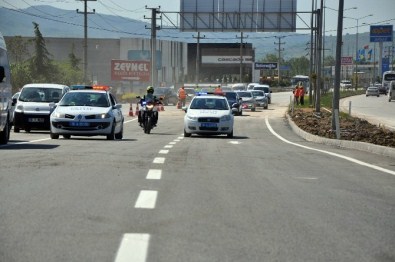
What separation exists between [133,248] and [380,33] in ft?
466

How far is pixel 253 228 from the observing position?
859 centimetres

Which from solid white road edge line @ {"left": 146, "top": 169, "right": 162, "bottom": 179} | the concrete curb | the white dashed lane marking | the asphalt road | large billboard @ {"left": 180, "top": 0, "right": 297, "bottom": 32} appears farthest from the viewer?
large billboard @ {"left": 180, "top": 0, "right": 297, "bottom": 32}

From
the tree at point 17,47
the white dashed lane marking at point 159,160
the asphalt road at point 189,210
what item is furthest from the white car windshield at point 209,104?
the tree at point 17,47

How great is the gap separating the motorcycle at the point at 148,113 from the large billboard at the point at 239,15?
3786 cm

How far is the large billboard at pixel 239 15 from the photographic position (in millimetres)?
69062

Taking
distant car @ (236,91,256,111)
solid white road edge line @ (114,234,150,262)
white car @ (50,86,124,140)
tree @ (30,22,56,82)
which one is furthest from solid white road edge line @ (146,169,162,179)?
tree @ (30,22,56,82)

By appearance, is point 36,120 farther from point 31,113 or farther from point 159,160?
point 159,160

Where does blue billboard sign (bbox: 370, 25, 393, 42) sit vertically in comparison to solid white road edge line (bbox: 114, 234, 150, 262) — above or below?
above

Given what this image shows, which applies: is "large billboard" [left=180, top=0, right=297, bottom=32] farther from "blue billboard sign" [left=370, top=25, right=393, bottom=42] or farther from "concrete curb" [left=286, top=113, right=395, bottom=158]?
"blue billboard sign" [left=370, top=25, right=393, bottom=42]

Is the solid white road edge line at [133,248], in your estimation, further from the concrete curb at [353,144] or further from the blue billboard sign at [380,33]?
the blue billboard sign at [380,33]

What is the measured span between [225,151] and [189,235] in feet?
42.0

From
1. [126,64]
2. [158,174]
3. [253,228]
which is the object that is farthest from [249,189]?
[126,64]

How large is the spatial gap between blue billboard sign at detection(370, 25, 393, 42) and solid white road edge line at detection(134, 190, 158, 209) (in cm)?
13535

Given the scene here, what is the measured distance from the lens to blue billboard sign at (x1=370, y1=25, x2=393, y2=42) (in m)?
143
